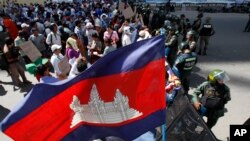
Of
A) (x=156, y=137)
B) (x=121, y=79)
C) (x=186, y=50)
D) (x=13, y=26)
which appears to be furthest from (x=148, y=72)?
(x=13, y=26)

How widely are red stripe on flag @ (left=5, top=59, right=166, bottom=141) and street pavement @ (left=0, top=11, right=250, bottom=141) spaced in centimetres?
368

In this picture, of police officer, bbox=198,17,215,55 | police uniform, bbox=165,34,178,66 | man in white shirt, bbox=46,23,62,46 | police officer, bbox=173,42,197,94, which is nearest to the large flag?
police officer, bbox=173,42,197,94

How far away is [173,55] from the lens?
31.7ft

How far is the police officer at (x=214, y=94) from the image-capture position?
5.25m

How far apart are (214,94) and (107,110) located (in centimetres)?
258

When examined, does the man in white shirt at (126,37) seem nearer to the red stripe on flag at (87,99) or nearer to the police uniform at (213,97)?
the police uniform at (213,97)

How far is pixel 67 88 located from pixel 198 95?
2957 millimetres

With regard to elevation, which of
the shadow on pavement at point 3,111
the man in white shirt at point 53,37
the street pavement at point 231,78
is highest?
the man in white shirt at point 53,37

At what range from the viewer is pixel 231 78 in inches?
406

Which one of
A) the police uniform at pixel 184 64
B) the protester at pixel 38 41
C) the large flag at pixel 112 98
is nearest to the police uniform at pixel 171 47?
the police uniform at pixel 184 64

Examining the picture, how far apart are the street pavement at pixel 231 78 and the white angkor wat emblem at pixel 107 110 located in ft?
12.4

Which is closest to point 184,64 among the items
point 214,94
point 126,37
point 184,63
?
point 184,63

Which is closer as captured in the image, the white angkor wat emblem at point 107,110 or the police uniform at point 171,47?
the white angkor wat emblem at point 107,110

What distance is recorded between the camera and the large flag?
3125mm
